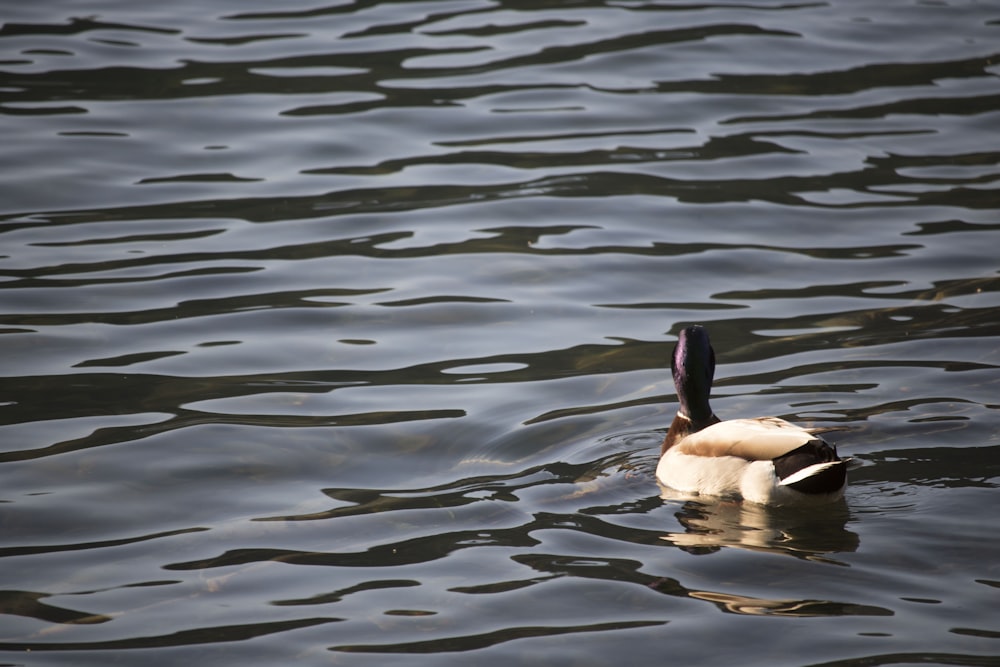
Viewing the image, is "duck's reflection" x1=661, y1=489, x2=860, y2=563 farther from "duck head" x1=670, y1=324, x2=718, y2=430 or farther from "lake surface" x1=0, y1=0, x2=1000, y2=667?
"duck head" x1=670, y1=324, x2=718, y2=430

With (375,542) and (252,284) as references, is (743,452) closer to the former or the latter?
(375,542)

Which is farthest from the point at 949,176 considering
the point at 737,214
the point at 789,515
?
the point at 789,515

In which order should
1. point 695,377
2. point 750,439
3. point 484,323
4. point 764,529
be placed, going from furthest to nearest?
point 484,323, point 695,377, point 750,439, point 764,529

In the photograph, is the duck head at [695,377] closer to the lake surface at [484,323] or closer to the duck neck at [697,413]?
the duck neck at [697,413]

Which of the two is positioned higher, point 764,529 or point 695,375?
point 695,375

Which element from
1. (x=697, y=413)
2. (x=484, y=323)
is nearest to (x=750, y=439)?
(x=697, y=413)

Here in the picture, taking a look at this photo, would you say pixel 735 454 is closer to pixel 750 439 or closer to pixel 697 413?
pixel 750 439

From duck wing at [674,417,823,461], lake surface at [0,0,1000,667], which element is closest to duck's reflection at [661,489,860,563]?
lake surface at [0,0,1000,667]

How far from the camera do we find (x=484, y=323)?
30.1 feet

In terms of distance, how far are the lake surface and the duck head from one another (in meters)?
0.39

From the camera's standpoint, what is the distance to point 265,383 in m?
8.23

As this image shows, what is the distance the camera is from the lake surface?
559 cm

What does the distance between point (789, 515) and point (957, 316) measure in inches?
117

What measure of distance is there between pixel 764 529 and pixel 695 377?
1.04 m
